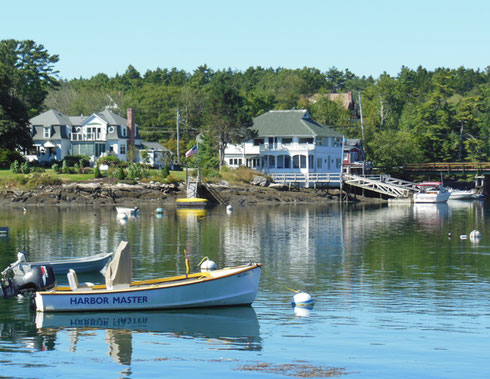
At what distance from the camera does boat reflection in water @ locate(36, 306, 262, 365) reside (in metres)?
25.9

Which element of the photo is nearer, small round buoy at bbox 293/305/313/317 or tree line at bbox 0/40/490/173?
small round buoy at bbox 293/305/313/317

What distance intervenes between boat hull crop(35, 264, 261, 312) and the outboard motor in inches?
23.6

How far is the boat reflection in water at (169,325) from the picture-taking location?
1018 inches

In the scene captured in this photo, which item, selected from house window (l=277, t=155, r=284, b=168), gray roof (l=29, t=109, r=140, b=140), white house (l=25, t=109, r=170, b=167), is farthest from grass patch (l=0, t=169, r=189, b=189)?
house window (l=277, t=155, r=284, b=168)

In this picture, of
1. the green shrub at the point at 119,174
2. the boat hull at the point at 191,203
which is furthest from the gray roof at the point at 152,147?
the boat hull at the point at 191,203

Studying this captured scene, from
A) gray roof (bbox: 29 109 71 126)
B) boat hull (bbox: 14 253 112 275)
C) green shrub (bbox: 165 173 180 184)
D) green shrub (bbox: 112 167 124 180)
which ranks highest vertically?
gray roof (bbox: 29 109 71 126)

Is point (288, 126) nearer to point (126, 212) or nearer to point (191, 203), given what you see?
point (191, 203)

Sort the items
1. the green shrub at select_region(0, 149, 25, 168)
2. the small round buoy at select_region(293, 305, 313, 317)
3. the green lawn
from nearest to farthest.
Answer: the small round buoy at select_region(293, 305, 313, 317) < the green lawn < the green shrub at select_region(0, 149, 25, 168)

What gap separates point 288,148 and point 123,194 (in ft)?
93.0

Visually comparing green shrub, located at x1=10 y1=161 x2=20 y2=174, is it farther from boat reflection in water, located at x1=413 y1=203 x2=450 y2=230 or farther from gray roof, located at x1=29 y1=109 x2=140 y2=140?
boat reflection in water, located at x1=413 y1=203 x2=450 y2=230

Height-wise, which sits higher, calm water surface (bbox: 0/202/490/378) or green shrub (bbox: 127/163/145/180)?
green shrub (bbox: 127/163/145/180)

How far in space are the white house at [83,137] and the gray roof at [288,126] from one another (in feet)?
52.7

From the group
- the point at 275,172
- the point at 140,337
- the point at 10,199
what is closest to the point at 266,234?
the point at 140,337

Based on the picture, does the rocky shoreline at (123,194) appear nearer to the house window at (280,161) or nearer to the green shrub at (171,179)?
the green shrub at (171,179)
